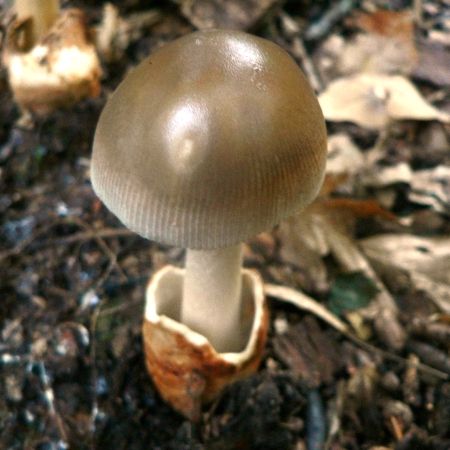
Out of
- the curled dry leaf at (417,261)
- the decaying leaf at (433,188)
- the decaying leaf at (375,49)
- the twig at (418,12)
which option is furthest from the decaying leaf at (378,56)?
the curled dry leaf at (417,261)

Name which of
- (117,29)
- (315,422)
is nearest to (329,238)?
(315,422)

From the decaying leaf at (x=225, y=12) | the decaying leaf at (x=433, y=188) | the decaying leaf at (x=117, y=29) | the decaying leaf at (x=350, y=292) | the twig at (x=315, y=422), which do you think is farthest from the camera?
the decaying leaf at (x=225, y=12)

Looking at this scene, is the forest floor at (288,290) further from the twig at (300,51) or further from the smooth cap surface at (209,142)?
the smooth cap surface at (209,142)

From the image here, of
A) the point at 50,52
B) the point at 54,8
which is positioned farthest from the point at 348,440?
the point at 54,8

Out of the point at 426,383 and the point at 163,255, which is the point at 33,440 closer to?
the point at 163,255

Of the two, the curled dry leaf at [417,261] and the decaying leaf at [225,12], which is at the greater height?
the decaying leaf at [225,12]

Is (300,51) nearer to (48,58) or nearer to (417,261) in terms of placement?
(48,58)
